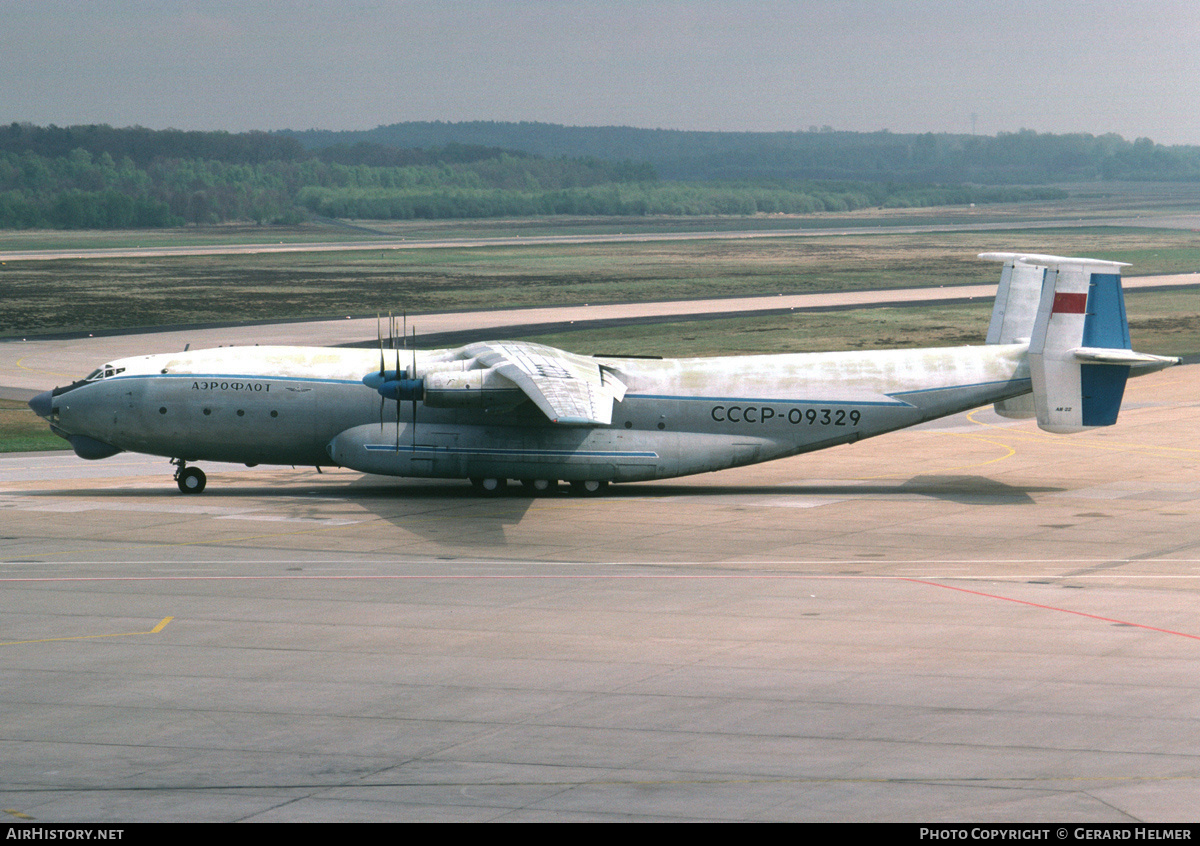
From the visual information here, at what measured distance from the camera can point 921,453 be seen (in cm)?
4872

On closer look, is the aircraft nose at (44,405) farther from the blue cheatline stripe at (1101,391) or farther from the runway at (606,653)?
the blue cheatline stripe at (1101,391)

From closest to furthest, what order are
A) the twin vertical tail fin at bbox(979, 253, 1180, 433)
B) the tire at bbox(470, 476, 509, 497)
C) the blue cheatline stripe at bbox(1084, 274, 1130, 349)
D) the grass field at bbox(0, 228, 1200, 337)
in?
1. the twin vertical tail fin at bbox(979, 253, 1180, 433)
2. the blue cheatline stripe at bbox(1084, 274, 1130, 349)
3. the tire at bbox(470, 476, 509, 497)
4. the grass field at bbox(0, 228, 1200, 337)

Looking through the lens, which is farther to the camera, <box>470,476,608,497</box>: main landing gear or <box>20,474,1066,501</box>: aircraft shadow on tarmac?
<box>470,476,608,497</box>: main landing gear

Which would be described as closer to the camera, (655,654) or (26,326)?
(655,654)

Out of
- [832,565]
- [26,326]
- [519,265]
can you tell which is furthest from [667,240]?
[832,565]

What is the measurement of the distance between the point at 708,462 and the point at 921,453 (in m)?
11.7

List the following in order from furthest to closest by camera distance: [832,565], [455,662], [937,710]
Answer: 1. [832,565]
2. [455,662]
3. [937,710]

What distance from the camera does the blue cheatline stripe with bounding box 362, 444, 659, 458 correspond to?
39.5 meters

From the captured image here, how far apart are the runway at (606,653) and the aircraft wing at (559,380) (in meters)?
3.39

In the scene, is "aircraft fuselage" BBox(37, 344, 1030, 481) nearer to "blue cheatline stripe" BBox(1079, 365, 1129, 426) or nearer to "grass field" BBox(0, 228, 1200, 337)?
"blue cheatline stripe" BBox(1079, 365, 1129, 426)

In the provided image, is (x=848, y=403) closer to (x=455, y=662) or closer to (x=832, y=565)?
(x=832, y=565)

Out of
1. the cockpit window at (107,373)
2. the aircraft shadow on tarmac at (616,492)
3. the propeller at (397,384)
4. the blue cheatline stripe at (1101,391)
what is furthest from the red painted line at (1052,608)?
the cockpit window at (107,373)

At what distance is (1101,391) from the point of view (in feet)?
134

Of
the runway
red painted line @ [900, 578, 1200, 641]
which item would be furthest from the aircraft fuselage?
red painted line @ [900, 578, 1200, 641]
